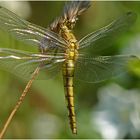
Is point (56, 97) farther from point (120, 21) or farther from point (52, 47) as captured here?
point (52, 47)

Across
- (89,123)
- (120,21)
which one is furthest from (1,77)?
(120,21)

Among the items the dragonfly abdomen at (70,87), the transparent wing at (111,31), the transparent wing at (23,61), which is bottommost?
the dragonfly abdomen at (70,87)

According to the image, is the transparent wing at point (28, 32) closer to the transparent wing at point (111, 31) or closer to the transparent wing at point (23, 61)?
the transparent wing at point (23, 61)

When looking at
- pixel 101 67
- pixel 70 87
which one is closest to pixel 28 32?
pixel 70 87

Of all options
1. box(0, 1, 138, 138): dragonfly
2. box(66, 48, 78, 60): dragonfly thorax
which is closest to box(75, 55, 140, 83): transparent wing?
box(0, 1, 138, 138): dragonfly

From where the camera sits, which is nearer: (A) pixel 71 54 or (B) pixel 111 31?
(A) pixel 71 54

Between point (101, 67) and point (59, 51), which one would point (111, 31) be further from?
point (59, 51)

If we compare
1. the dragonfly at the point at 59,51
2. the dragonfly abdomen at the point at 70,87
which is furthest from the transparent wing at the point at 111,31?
the dragonfly abdomen at the point at 70,87

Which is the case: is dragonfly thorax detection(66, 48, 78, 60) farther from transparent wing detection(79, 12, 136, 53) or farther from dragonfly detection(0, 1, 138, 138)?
transparent wing detection(79, 12, 136, 53)
